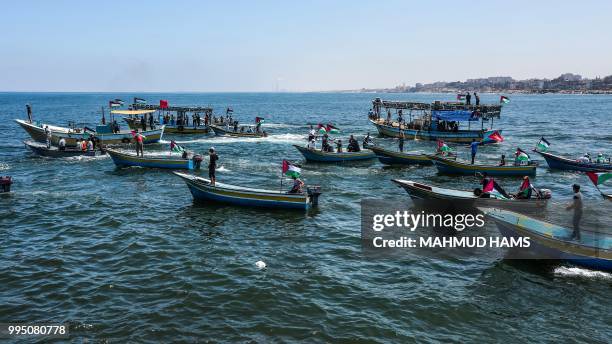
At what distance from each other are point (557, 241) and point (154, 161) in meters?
28.5

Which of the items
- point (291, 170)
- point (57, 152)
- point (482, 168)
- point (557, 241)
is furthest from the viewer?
point (57, 152)

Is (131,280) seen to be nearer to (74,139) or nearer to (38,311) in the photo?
(38,311)

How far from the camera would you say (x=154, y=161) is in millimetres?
34875

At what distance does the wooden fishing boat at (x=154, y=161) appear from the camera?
113 ft

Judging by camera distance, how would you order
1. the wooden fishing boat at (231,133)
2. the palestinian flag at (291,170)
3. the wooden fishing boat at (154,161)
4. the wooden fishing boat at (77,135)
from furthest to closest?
1. the wooden fishing boat at (231,133)
2. the wooden fishing boat at (77,135)
3. the wooden fishing boat at (154,161)
4. the palestinian flag at (291,170)

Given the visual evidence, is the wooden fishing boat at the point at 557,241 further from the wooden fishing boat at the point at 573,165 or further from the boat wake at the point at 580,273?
the wooden fishing boat at the point at 573,165

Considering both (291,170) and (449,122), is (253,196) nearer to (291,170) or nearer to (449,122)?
(291,170)

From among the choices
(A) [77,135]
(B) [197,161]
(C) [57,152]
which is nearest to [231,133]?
(A) [77,135]

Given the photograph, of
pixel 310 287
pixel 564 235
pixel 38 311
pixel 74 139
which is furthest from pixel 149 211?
pixel 74 139

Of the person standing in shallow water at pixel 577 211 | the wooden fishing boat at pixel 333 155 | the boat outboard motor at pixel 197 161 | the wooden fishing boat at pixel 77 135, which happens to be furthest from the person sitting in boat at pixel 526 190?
the wooden fishing boat at pixel 77 135

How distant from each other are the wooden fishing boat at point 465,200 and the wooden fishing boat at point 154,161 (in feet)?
58.6

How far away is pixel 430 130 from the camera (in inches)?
2120

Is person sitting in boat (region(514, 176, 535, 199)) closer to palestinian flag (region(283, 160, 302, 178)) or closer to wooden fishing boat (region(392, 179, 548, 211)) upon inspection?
wooden fishing boat (region(392, 179, 548, 211))

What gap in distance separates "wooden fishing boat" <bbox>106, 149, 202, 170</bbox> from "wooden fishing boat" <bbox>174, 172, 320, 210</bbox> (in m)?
9.75
